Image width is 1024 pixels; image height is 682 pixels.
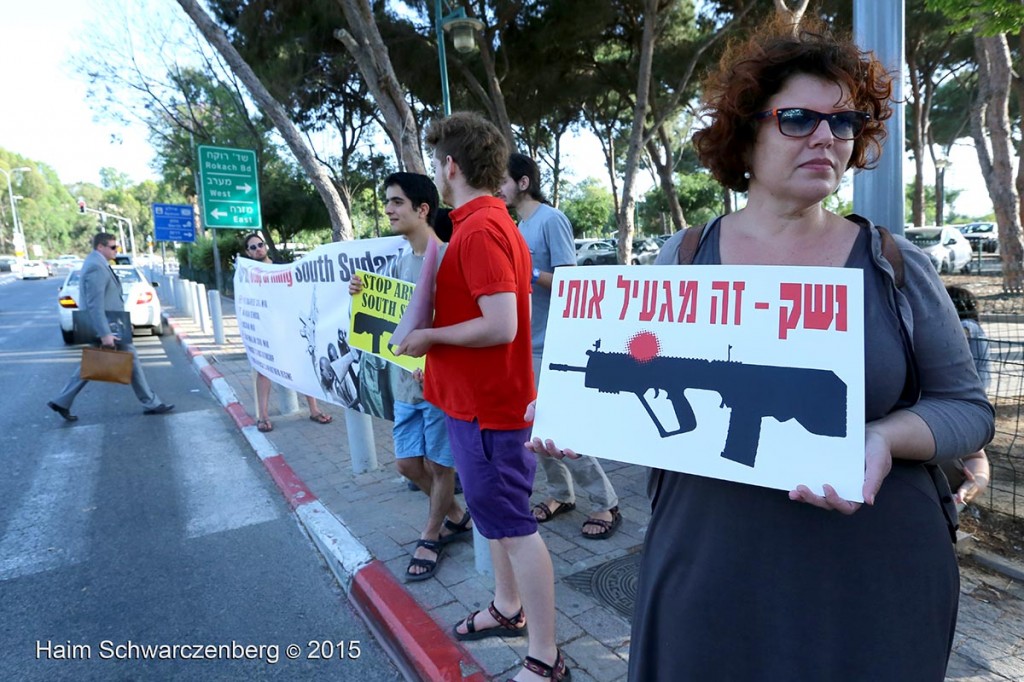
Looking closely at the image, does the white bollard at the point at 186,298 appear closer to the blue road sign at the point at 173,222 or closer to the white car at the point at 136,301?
the white car at the point at 136,301

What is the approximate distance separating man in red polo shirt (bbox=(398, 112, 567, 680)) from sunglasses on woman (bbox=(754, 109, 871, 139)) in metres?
1.03

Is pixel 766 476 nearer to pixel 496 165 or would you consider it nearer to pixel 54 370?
pixel 496 165

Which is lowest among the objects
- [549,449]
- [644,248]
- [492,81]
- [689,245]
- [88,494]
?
[88,494]

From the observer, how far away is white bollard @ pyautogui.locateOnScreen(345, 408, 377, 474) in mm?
4741

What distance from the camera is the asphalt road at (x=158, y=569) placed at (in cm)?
279

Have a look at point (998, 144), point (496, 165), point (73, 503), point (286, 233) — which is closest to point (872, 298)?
point (496, 165)

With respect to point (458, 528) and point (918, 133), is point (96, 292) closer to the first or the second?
point (458, 528)

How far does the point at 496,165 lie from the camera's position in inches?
89.7

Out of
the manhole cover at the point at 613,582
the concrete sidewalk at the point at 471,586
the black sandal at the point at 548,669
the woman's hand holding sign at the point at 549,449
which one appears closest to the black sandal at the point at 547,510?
the concrete sidewalk at the point at 471,586

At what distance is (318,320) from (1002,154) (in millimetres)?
13105

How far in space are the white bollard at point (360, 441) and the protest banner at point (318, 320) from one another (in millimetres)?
289

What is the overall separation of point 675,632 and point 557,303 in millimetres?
821

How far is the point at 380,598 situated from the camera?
296 cm

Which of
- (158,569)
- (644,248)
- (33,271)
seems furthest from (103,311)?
(33,271)
